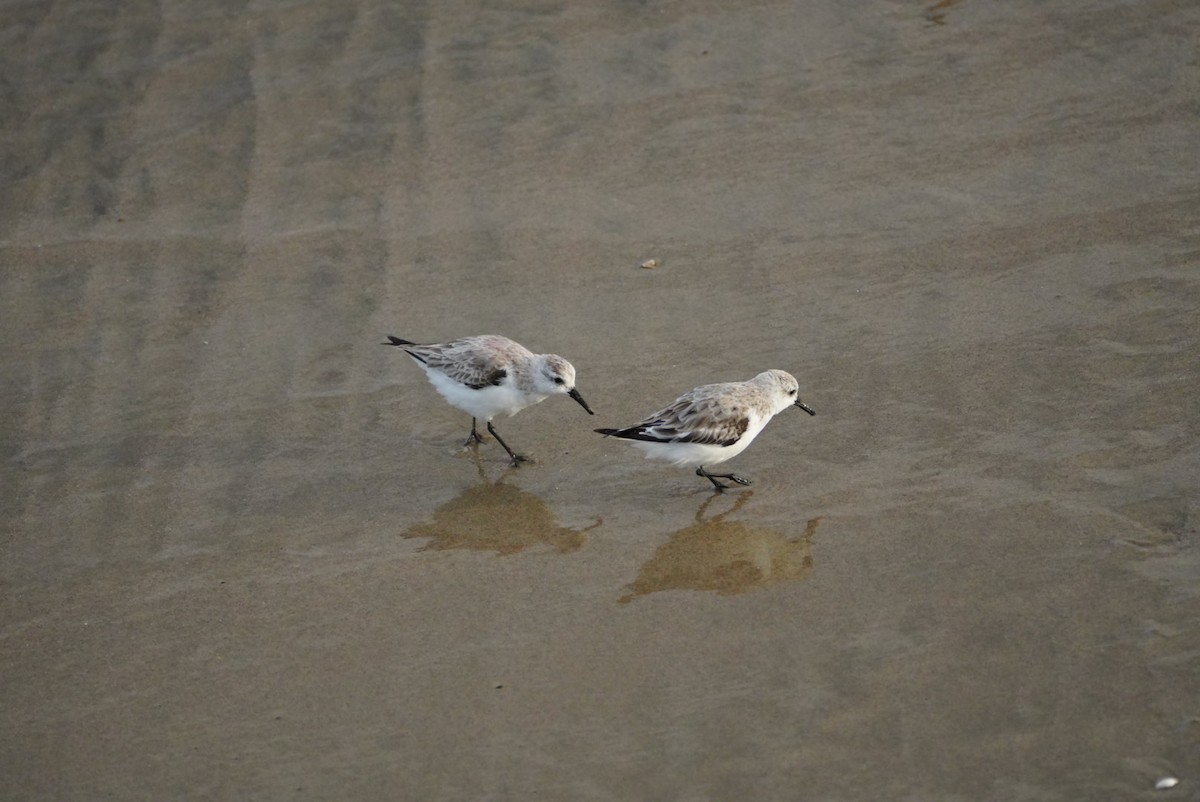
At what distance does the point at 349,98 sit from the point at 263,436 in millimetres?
3862

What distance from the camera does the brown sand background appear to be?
15.7 ft

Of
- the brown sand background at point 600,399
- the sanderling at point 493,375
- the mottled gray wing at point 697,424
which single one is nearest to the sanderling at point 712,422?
the mottled gray wing at point 697,424

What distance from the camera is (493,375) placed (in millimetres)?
6645

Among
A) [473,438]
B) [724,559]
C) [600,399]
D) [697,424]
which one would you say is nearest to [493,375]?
[473,438]

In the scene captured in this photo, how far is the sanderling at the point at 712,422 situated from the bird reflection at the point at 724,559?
0.34 meters

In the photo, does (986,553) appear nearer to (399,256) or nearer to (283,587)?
(283,587)

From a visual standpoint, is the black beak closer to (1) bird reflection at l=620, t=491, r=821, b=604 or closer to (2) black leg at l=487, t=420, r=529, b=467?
(2) black leg at l=487, t=420, r=529, b=467

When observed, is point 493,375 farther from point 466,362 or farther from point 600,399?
point 600,399

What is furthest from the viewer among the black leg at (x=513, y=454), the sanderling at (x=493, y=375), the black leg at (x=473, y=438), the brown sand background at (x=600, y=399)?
the black leg at (x=473, y=438)

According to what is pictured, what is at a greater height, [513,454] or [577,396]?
[577,396]

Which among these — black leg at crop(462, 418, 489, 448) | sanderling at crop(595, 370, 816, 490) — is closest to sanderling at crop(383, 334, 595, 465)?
black leg at crop(462, 418, 489, 448)

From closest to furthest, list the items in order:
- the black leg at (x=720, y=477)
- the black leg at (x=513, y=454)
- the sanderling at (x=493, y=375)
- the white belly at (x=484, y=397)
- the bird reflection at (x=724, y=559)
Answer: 1. the bird reflection at (x=724, y=559)
2. the black leg at (x=720, y=477)
3. the sanderling at (x=493, y=375)
4. the white belly at (x=484, y=397)
5. the black leg at (x=513, y=454)

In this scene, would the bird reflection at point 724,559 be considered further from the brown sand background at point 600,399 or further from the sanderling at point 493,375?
the sanderling at point 493,375

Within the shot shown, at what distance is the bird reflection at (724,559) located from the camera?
5.58m
